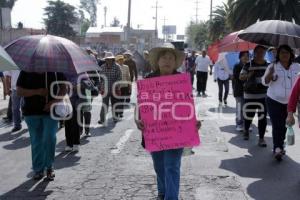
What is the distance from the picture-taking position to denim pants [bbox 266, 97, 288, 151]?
7477 mm

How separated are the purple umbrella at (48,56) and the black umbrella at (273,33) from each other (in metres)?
2.98

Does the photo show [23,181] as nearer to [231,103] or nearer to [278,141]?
[278,141]

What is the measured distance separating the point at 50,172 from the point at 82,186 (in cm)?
52

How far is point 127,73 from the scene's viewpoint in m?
13.3

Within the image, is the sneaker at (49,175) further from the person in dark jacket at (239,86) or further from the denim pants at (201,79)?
the denim pants at (201,79)

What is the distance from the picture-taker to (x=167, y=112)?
491cm

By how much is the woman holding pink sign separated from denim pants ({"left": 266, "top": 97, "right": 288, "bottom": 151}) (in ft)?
9.24

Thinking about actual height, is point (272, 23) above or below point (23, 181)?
above

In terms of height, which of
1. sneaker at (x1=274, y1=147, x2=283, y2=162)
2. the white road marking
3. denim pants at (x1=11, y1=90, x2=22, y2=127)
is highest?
denim pants at (x1=11, y1=90, x2=22, y2=127)

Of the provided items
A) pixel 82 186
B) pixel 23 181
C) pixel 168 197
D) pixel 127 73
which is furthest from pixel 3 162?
pixel 127 73

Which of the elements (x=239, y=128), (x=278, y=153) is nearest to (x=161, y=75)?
(x=278, y=153)

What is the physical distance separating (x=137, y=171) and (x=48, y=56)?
2104 mm

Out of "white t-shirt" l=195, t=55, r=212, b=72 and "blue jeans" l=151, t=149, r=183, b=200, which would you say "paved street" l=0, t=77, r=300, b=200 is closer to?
"blue jeans" l=151, t=149, r=183, b=200

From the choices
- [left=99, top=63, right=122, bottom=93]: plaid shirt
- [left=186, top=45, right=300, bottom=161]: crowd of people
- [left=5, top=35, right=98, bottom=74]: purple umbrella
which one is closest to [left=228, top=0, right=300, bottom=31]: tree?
[left=186, top=45, right=300, bottom=161]: crowd of people
